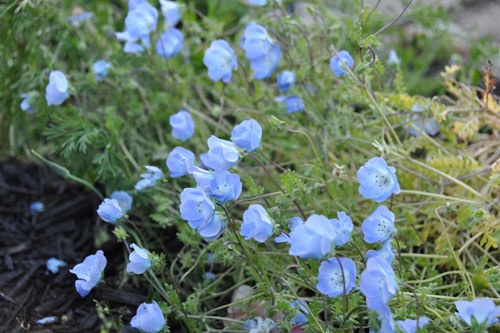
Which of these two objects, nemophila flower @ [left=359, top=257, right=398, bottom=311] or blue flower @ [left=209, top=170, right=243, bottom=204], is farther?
blue flower @ [left=209, top=170, right=243, bottom=204]

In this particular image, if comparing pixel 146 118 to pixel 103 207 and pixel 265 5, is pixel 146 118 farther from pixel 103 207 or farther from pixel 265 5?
pixel 103 207

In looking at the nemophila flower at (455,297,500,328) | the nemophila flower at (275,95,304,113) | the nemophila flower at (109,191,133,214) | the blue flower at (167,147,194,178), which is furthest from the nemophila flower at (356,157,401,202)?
the nemophila flower at (109,191,133,214)

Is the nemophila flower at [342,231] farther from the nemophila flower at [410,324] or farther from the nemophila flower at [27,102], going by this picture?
the nemophila flower at [27,102]

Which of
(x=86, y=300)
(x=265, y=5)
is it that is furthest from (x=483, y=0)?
(x=86, y=300)

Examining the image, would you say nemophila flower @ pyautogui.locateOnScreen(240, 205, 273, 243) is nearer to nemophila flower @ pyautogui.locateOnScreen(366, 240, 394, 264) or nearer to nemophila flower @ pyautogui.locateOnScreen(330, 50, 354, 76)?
nemophila flower @ pyautogui.locateOnScreen(366, 240, 394, 264)

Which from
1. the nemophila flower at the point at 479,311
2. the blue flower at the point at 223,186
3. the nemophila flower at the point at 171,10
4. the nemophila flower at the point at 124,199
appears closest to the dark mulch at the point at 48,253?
the nemophila flower at the point at 124,199

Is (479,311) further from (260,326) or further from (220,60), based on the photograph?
(220,60)

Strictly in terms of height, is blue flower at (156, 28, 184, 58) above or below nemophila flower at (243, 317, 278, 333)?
above

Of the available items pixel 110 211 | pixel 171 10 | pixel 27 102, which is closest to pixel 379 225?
pixel 110 211
